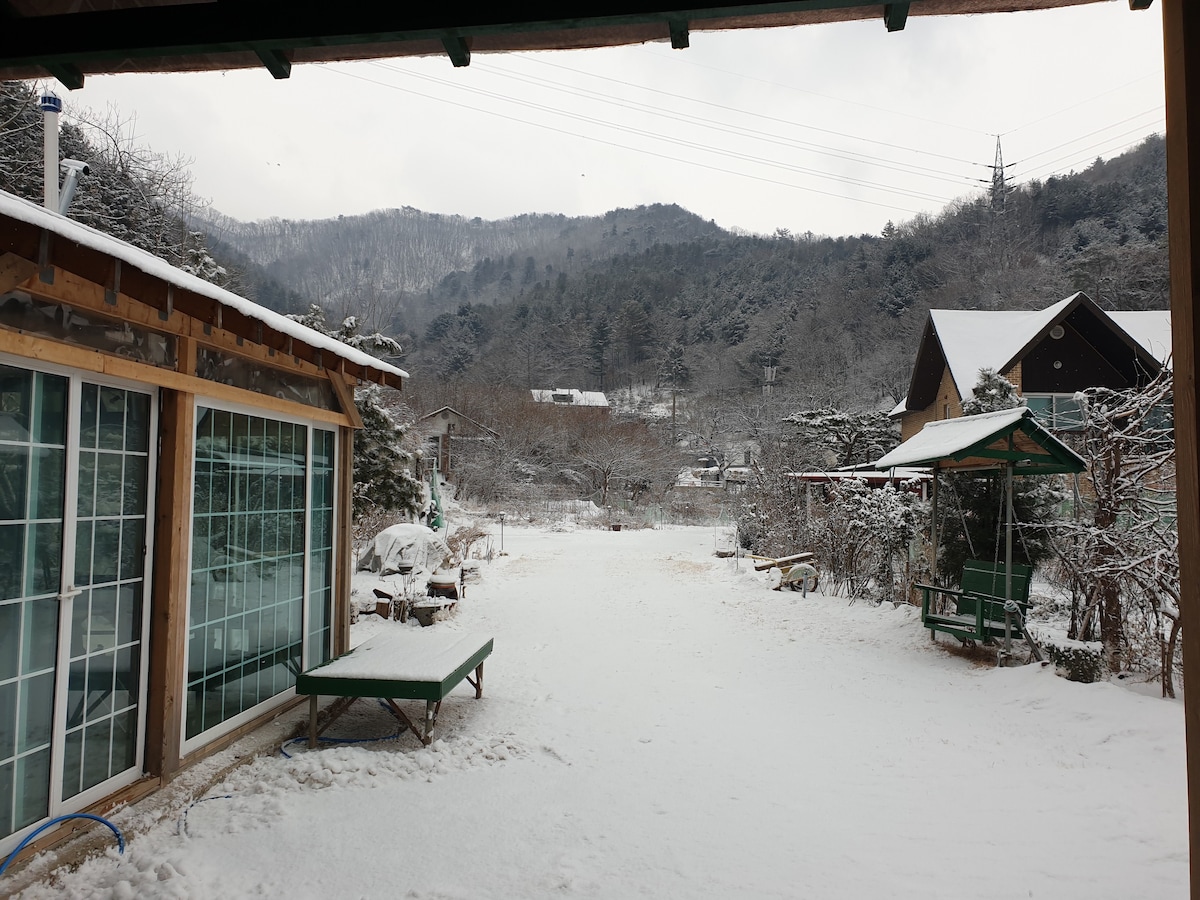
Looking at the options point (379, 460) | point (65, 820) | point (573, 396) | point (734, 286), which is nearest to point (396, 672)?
point (65, 820)

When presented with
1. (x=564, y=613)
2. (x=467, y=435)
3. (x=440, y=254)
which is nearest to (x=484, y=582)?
(x=564, y=613)

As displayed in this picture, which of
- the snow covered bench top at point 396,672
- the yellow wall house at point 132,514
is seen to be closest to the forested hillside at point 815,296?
the snow covered bench top at point 396,672

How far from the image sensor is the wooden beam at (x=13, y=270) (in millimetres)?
2605

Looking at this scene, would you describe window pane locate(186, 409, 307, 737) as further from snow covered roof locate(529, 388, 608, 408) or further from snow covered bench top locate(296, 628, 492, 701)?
snow covered roof locate(529, 388, 608, 408)

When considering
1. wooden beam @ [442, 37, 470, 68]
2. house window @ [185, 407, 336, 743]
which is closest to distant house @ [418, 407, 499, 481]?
house window @ [185, 407, 336, 743]

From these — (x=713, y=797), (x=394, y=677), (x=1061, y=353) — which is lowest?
(x=713, y=797)

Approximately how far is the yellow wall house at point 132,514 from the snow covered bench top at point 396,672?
528 mm

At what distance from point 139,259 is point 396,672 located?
285cm

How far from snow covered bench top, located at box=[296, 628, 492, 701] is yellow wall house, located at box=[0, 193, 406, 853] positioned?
0.53 metres

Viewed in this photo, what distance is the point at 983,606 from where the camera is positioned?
21.3 feet

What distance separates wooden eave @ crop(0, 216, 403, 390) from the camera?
257 centimetres

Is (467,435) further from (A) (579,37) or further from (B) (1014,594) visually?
(A) (579,37)

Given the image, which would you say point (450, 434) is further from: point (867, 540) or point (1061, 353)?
point (867, 540)

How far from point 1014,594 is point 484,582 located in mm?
7727
